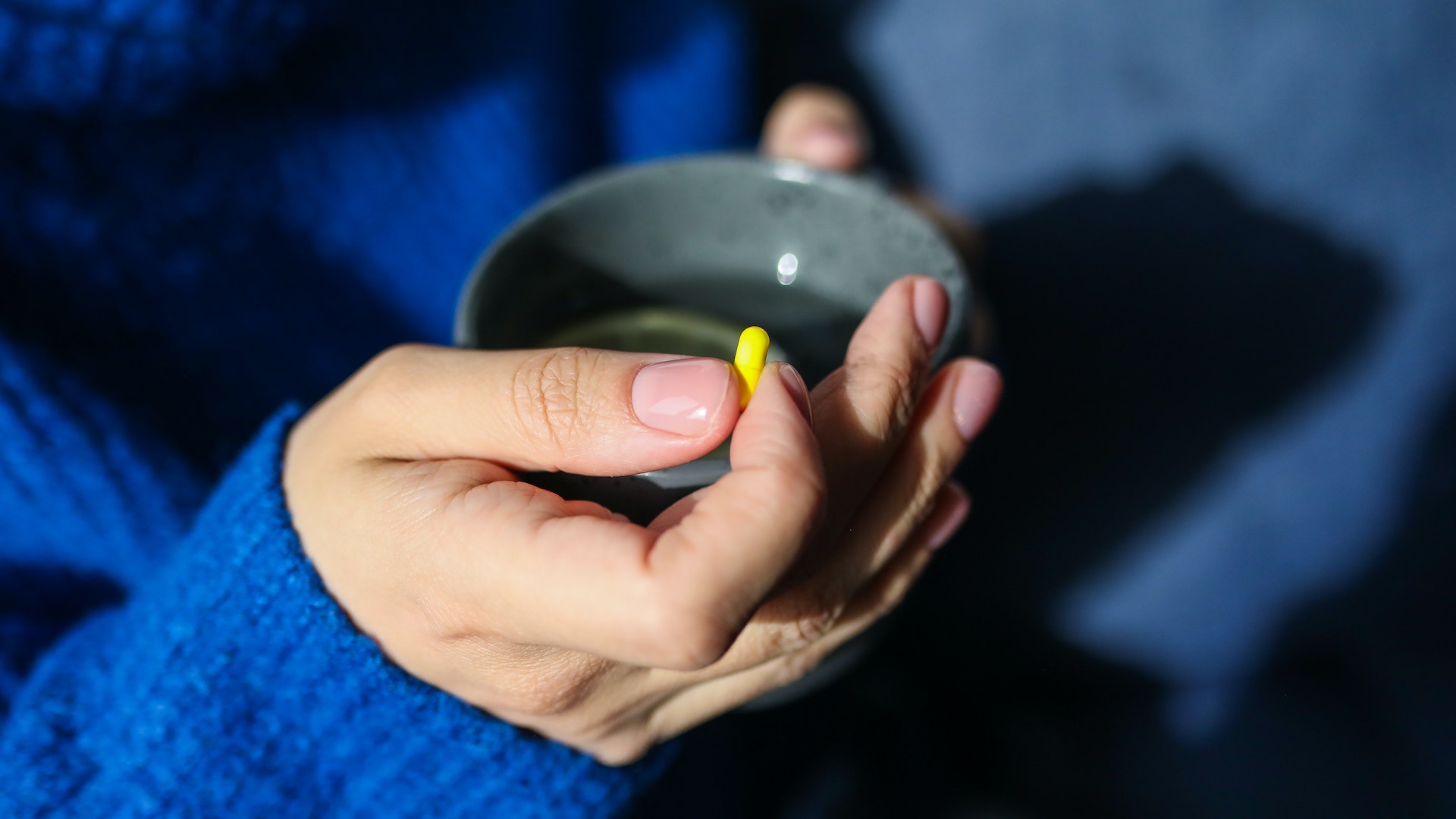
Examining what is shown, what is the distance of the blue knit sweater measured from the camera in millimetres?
383

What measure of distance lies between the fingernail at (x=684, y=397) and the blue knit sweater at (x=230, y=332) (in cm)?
17

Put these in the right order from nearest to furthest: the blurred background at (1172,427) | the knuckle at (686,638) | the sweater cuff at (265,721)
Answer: the knuckle at (686,638)
the sweater cuff at (265,721)
the blurred background at (1172,427)

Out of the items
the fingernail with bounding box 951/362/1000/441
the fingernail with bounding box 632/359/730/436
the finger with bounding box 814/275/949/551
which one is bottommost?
the fingernail with bounding box 951/362/1000/441

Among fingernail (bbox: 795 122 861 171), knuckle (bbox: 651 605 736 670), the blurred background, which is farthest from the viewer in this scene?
the blurred background

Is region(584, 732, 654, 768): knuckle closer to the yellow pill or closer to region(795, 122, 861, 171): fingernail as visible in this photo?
the yellow pill

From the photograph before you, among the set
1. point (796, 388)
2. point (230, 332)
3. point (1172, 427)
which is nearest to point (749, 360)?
point (796, 388)

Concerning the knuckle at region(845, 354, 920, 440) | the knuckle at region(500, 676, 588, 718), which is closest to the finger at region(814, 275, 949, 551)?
the knuckle at region(845, 354, 920, 440)

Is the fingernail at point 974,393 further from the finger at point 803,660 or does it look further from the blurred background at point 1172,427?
the blurred background at point 1172,427

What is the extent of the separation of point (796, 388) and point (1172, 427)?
694mm

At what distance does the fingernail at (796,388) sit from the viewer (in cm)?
31

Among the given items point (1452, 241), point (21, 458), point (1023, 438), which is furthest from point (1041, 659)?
point (21, 458)

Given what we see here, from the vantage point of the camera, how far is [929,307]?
0.38m

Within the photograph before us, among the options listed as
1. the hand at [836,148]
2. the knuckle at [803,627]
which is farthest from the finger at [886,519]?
the hand at [836,148]

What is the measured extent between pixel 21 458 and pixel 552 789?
0.31 metres
